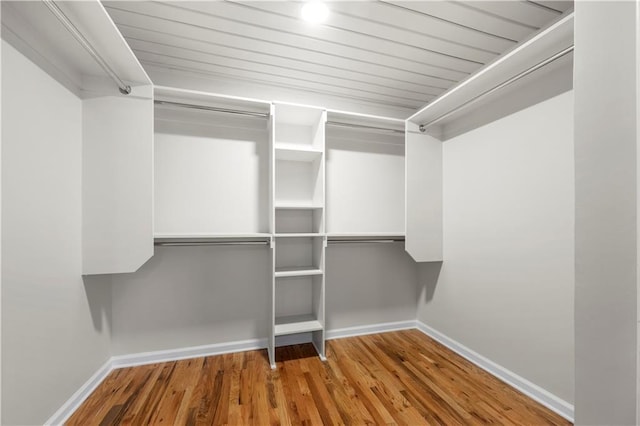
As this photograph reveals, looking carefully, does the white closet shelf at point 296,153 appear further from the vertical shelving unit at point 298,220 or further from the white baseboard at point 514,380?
the white baseboard at point 514,380

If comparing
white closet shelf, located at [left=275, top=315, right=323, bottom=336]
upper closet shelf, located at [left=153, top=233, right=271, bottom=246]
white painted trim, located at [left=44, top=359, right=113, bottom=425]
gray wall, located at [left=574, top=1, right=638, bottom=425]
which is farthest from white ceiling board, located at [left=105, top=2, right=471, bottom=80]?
white painted trim, located at [left=44, top=359, right=113, bottom=425]

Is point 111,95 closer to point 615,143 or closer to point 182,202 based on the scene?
point 182,202

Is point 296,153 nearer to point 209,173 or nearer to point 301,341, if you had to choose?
point 209,173

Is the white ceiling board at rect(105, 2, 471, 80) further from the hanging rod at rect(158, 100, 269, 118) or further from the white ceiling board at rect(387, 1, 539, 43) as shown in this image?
the hanging rod at rect(158, 100, 269, 118)

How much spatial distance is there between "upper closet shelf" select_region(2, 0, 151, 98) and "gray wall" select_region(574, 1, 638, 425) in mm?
1914

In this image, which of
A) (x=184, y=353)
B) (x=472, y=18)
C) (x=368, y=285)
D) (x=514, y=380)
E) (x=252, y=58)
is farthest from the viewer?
(x=368, y=285)

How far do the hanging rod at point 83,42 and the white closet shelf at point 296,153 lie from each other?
1113 mm

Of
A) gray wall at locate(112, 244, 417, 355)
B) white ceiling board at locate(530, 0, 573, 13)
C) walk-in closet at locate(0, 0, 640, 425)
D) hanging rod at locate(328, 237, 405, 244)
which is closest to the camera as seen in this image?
walk-in closet at locate(0, 0, 640, 425)

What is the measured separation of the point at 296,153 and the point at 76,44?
149 cm

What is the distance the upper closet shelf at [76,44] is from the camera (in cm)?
113

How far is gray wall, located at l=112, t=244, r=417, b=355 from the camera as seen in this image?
204 cm

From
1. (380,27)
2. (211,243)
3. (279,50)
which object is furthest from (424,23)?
(211,243)

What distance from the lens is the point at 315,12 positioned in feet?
4.78

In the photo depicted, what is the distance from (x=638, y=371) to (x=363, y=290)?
2.11 m
